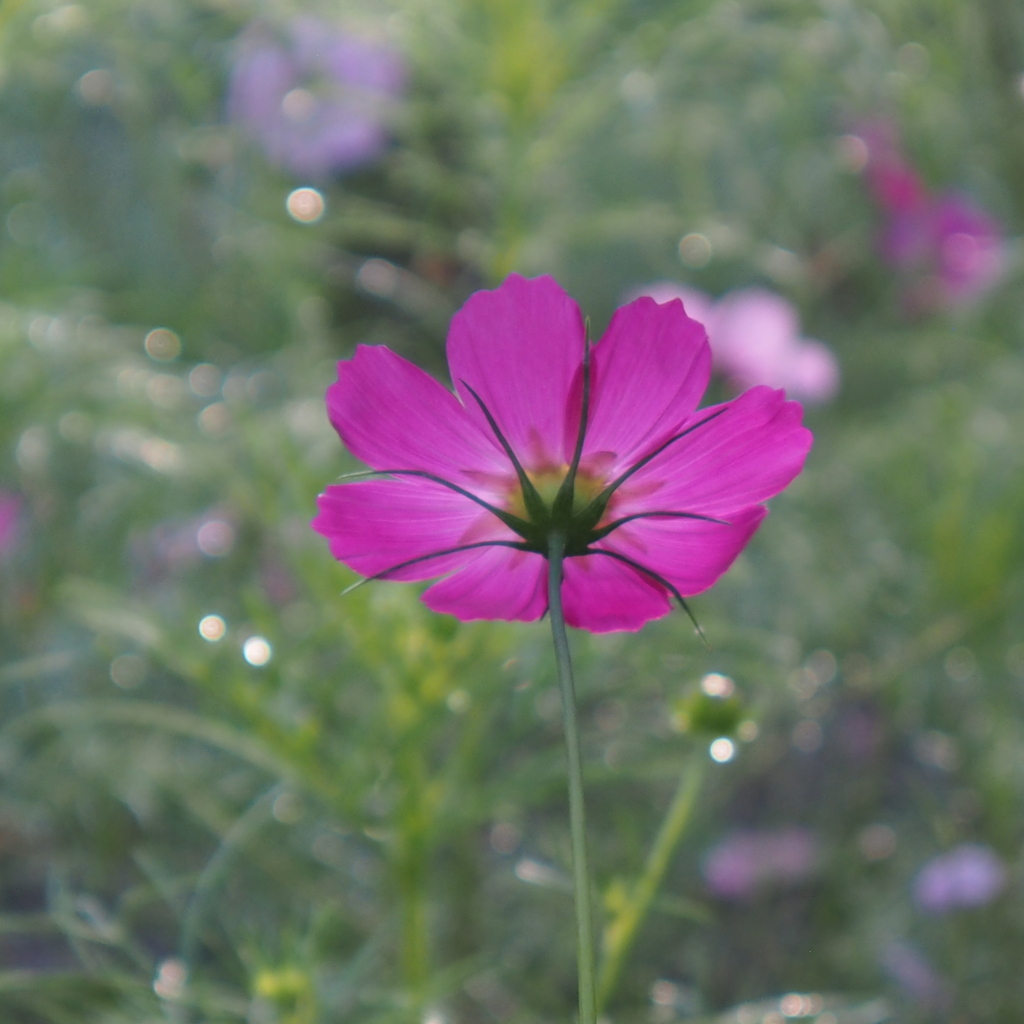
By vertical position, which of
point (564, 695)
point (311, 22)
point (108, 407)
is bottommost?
point (564, 695)

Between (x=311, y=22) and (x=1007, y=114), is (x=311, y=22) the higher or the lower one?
the higher one

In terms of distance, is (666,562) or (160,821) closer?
(666,562)

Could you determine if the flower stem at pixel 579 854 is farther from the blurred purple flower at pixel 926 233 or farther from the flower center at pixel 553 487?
the blurred purple flower at pixel 926 233

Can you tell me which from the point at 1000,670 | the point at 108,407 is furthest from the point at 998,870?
the point at 108,407

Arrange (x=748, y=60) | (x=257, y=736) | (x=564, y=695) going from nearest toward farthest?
(x=564, y=695)
(x=257, y=736)
(x=748, y=60)

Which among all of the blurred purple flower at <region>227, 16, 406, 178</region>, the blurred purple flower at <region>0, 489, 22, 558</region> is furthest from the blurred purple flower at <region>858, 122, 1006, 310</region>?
the blurred purple flower at <region>0, 489, 22, 558</region>

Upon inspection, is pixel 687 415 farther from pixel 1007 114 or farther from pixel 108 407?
pixel 1007 114

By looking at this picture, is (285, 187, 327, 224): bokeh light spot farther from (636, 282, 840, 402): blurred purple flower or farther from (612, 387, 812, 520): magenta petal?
(612, 387, 812, 520): magenta petal
